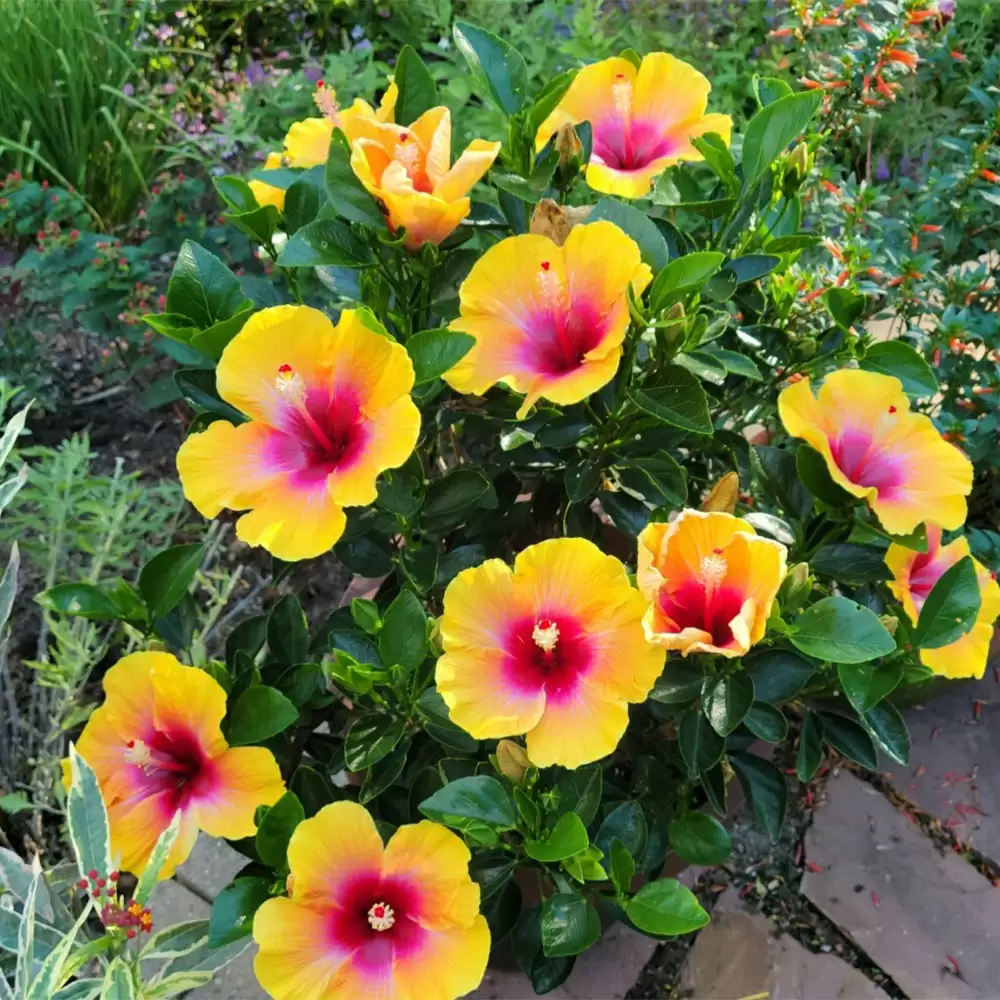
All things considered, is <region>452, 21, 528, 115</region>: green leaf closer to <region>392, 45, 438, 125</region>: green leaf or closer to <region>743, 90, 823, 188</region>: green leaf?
<region>392, 45, 438, 125</region>: green leaf

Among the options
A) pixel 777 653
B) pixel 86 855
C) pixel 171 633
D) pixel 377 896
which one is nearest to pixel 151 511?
pixel 171 633

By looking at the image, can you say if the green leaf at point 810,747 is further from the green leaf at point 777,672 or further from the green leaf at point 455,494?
the green leaf at point 455,494

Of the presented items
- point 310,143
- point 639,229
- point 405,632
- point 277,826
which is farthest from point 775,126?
point 277,826

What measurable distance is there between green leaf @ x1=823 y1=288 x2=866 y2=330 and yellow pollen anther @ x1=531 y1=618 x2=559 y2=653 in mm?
471

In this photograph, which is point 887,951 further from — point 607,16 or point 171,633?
point 607,16

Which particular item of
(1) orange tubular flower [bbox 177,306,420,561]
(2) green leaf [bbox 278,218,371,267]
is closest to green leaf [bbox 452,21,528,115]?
(2) green leaf [bbox 278,218,371,267]

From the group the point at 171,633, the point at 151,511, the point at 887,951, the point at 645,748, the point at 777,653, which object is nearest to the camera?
the point at 777,653

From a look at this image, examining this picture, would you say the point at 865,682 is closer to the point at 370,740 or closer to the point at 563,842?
the point at 563,842

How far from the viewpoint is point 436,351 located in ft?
2.75

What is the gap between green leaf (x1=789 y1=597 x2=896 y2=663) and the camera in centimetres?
80

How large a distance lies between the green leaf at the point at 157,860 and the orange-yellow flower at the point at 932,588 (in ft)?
2.55

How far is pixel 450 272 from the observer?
97 centimetres

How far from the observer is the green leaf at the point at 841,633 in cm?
80

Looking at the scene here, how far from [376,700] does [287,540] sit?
0.75 feet
